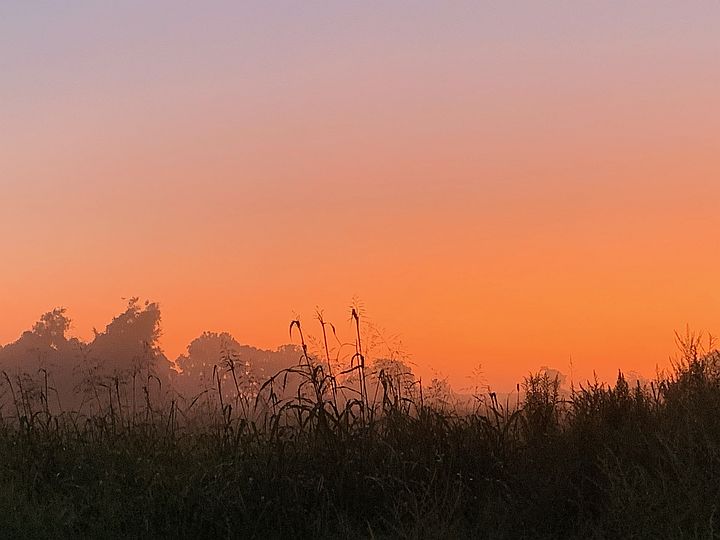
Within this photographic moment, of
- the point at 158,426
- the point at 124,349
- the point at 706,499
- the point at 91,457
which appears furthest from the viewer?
the point at 124,349

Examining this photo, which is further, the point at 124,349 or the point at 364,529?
the point at 124,349

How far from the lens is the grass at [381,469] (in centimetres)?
623

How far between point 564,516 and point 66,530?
4.20 metres

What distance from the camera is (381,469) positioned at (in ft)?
22.5

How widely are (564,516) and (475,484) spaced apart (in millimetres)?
798

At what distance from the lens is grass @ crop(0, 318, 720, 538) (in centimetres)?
623

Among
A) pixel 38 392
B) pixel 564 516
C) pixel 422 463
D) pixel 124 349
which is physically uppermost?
pixel 124 349

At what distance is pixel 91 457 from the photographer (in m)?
8.10

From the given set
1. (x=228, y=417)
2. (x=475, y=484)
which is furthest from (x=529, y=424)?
(x=228, y=417)

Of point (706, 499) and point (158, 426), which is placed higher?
point (158, 426)

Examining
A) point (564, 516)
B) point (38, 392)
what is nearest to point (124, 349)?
point (38, 392)

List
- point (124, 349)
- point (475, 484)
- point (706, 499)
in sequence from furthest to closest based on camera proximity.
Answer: point (124, 349), point (475, 484), point (706, 499)

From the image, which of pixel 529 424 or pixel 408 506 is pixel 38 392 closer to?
pixel 408 506

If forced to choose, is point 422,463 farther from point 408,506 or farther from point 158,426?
point 158,426
